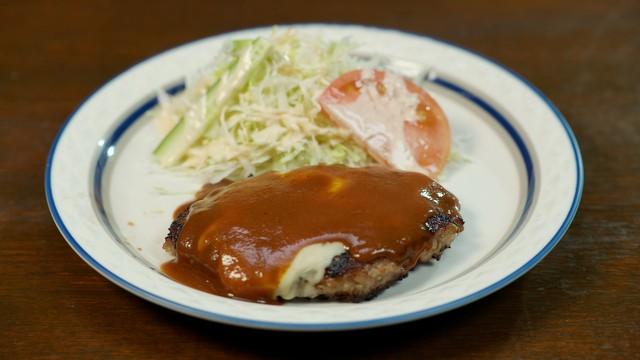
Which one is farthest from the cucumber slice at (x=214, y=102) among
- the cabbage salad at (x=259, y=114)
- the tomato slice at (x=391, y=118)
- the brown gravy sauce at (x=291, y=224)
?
the brown gravy sauce at (x=291, y=224)

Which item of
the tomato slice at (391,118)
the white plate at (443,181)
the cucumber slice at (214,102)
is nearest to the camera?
the white plate at (443,181)

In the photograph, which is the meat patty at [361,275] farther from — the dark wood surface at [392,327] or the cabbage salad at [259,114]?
the cabbage salad at [259,114]

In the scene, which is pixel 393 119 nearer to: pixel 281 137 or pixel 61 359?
pixel 281 137

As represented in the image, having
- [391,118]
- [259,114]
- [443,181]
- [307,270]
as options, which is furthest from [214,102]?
[307,270]

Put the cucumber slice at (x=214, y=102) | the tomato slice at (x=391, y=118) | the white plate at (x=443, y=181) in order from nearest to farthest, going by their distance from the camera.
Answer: the white plate at (x=443, y=181) → the tomato slice at (x=391, y=118) → the cucumber slice at (x=214, y=102)

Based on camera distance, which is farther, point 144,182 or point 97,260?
point 144,182

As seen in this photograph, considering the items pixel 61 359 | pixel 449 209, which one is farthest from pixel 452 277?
pixel 61 359

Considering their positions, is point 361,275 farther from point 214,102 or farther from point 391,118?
point 214,102
